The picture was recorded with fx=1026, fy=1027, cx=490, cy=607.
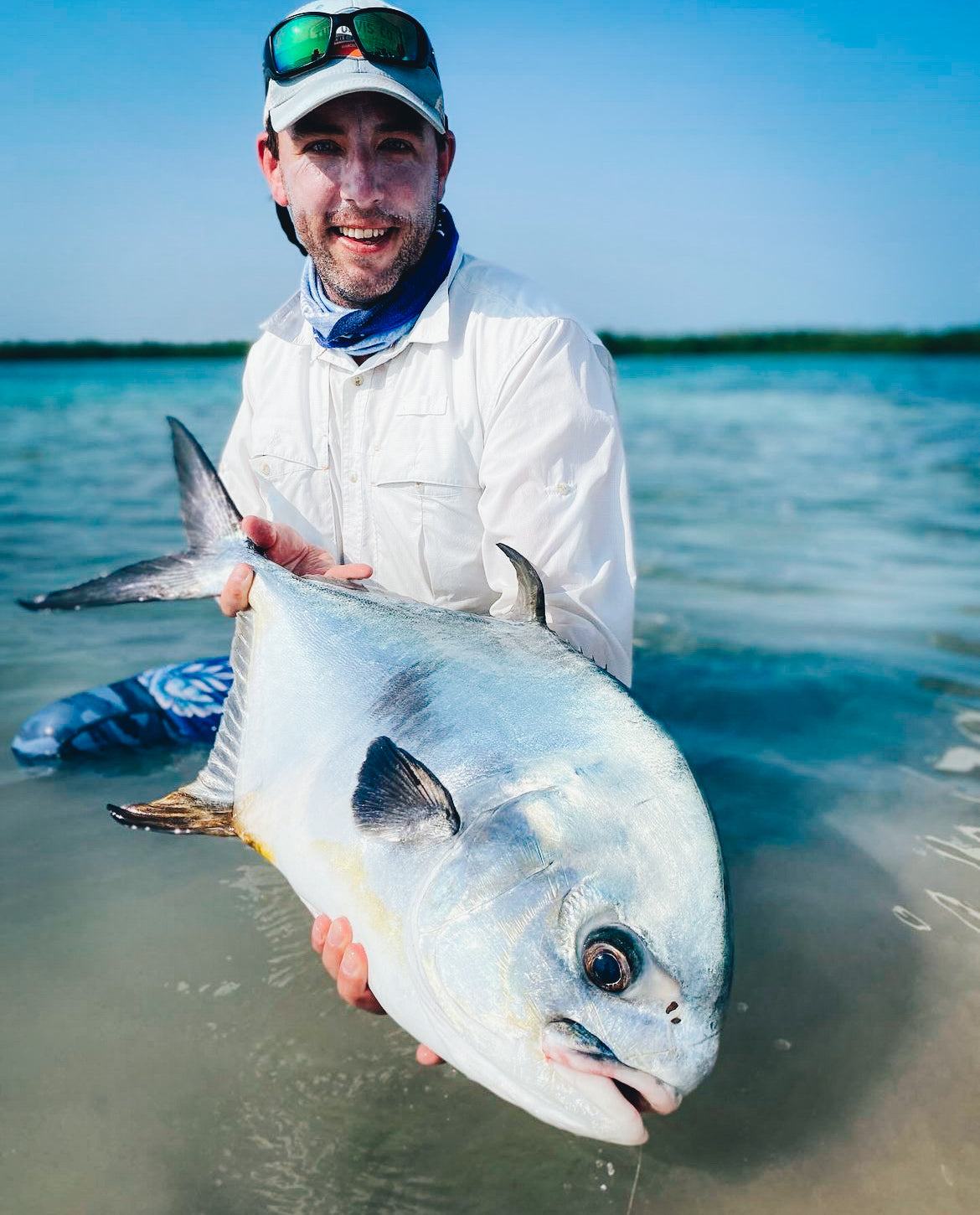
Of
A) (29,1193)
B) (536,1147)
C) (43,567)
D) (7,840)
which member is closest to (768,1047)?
(536,1147)

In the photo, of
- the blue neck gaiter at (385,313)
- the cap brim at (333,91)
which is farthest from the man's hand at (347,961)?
the cap brim at (333,91)

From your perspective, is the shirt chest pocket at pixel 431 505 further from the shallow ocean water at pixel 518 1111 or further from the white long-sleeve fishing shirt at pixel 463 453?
the shallow ocean water at pixel 518 1111

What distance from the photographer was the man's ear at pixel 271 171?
293cm

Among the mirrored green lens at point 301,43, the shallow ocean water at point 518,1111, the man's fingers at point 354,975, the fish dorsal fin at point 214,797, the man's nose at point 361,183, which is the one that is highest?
the mirrored green lens at point 301,43

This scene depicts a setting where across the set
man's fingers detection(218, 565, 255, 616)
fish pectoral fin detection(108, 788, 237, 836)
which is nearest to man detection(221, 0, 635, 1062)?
man's fingers detection(218, 565, 255, 616)

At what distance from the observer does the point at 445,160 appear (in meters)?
2.94

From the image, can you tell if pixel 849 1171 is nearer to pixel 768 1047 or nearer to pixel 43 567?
pixel 768 1047

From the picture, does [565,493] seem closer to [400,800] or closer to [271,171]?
[400,800]

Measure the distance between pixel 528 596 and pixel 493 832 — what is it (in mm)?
578

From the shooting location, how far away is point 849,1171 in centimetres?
184

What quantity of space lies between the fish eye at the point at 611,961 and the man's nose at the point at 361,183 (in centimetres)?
200

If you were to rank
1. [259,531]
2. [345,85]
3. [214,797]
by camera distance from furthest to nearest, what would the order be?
1. [345,85]
2. [259,531]
3. [214,797]

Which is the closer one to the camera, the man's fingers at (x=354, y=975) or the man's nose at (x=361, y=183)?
the man's fingers at (x=354, y=975)

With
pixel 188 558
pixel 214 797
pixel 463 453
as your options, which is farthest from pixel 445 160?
pixel 214 797
